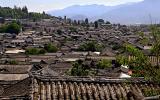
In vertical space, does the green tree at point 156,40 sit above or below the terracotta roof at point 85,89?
above

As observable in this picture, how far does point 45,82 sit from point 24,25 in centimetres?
11204

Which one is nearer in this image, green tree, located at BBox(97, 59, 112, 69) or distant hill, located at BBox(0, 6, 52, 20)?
green tree, located at BBox(97, 59, 112, 69)

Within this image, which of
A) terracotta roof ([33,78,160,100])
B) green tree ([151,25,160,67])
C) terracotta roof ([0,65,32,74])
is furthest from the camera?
terracotta roof ([0,65,32,74])

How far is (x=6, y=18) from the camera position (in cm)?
13338

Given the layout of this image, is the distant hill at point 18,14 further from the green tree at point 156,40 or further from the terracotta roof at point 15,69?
the green tree at point 156,40

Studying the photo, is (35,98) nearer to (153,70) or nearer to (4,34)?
(153,70)

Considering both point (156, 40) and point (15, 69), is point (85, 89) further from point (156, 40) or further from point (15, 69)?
point (15, 69)

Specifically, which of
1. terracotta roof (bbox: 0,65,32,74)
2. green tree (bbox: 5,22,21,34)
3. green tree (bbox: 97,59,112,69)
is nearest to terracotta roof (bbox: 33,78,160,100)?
terracotta roof (bbox: 0,65,32,74)

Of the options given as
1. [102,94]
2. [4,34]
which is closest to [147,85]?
[102,94]

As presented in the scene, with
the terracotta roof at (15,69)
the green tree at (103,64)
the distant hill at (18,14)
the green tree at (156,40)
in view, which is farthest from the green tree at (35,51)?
the distant hill at (18,14)

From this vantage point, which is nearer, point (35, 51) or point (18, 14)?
point (35, 51)

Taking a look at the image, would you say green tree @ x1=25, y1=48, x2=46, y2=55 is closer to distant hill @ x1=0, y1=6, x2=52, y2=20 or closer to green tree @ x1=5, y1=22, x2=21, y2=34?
green tree @ x1=5, y1=22, x2=21, y2=34

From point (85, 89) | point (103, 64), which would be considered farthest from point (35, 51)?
point (85, 89)

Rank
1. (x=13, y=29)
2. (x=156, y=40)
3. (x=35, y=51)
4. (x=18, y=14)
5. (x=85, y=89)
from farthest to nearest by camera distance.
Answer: (x=18, y=14)
(x=13, y=29)
(x=35, y=51)
(x=85, y=89)
(x=156, y=40)
